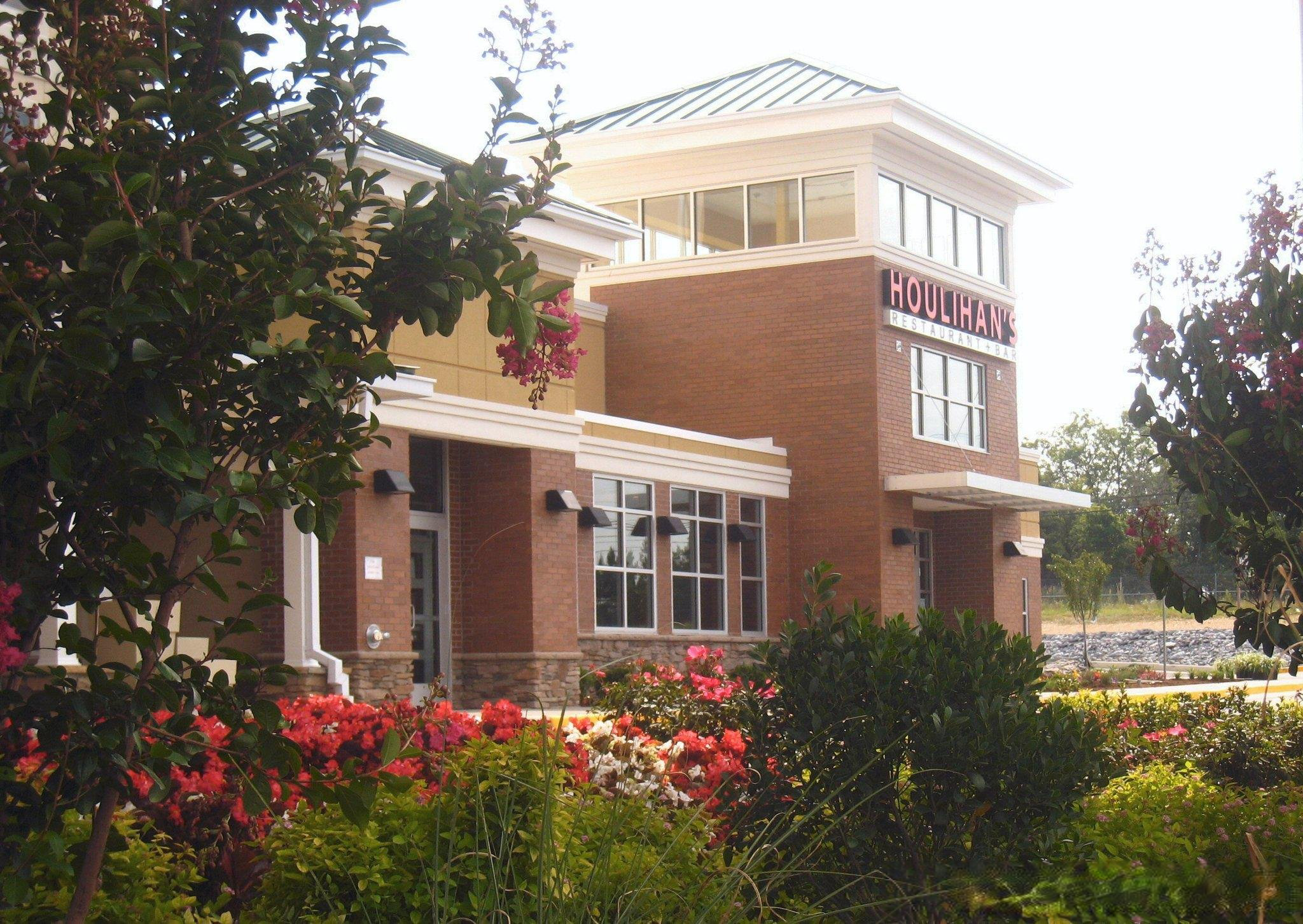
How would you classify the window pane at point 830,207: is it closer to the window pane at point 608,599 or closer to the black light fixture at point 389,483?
the window pane at point 608,599

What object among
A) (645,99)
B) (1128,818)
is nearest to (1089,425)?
(645,99)

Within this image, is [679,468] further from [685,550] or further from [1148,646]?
[1148,646]

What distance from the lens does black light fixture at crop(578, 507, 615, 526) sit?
75.3ft

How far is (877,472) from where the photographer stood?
27719 millimetres

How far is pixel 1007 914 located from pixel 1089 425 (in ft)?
313

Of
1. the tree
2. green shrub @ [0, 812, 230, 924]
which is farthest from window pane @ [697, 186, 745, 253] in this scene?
green shrub @ [0, 812, 230, 924]

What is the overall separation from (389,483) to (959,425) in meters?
15.8

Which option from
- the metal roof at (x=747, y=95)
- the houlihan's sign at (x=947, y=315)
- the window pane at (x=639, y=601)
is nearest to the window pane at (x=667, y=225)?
the metal roof at (x=747, y=95)

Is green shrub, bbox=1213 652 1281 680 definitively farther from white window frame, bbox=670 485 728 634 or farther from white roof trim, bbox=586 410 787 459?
white window frame, bbox=670 485 728 634

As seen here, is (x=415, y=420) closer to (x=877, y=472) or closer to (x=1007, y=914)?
(x=877, y=472)

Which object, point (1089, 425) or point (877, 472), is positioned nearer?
point (877, 472)

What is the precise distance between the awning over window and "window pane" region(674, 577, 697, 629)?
14.4 feet

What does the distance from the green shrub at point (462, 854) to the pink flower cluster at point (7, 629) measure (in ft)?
4.58

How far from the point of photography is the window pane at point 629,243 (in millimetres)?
30078
